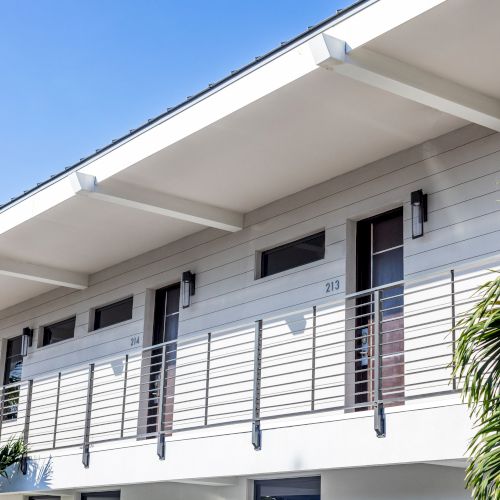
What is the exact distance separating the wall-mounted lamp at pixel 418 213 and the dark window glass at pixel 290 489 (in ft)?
9.01

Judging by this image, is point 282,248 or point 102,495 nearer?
point 282,248

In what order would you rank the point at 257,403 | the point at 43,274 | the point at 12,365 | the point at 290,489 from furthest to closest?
the point at 12,365, the point at 43,274, the point at 290,489, the point at 257,403

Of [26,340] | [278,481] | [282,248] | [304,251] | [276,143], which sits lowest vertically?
[278,481]

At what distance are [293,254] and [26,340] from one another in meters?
6.62

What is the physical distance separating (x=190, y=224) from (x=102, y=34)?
15319mm

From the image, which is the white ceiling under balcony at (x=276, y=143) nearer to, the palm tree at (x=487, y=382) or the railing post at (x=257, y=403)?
the railing post at (x=257, y=403)

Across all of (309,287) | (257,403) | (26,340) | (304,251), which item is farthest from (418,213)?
(26,340)

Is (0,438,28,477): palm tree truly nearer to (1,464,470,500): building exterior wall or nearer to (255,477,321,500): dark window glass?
(1,464,470,500): building exterior wall

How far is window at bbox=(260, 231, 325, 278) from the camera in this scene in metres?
10.8

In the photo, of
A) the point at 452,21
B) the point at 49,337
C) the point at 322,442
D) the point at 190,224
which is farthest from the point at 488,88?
the point at 49,337

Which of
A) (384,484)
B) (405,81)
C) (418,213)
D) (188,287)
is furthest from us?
(188,287)

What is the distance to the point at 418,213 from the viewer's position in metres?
9.42

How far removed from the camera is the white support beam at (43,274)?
1384cm

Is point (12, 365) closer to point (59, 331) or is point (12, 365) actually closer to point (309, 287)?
point (59, 331)
